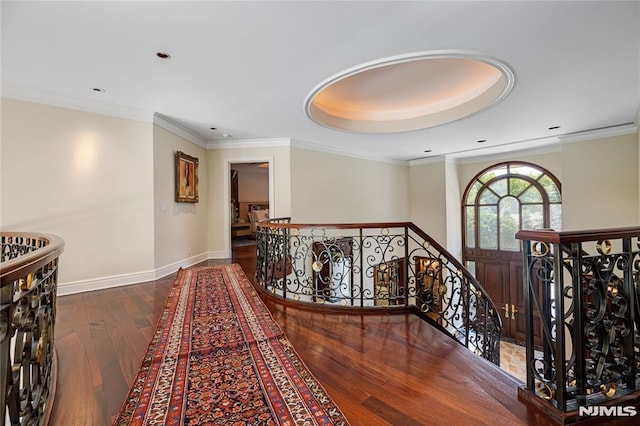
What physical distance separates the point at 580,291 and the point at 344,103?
13.3 ft

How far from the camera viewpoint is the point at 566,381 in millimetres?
1490

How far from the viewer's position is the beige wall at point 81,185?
3137 mm

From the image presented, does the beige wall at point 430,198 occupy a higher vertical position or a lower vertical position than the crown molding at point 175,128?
lower

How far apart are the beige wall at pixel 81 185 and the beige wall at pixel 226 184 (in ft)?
5.26

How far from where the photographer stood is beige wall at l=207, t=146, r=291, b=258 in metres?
5.54

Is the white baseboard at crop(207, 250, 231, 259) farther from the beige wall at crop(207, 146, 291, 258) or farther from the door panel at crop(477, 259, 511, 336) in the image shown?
the door panel at crop(477, 259, 511, 336)

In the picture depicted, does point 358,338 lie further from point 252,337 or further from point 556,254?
point 556,254

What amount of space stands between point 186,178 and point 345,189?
3.44 meters

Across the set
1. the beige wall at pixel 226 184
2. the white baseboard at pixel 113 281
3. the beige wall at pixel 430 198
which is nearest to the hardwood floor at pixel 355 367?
the white baseboard at pixel 113 281

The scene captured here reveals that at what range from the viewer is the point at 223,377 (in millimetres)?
1774

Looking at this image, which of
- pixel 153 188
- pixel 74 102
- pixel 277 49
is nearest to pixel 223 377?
pixel 277 49

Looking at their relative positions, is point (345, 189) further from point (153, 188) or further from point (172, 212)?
point (153, 188)

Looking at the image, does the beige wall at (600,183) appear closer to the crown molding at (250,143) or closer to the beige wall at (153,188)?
the beige wall at (153,188)

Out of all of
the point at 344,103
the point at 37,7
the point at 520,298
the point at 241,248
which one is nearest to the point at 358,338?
the point at 37,7
